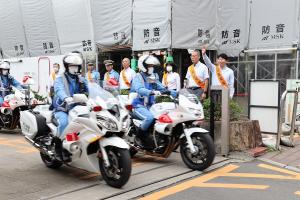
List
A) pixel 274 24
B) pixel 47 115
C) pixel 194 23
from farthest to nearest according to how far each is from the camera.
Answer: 1. pixel 194 23
2. pixel 274 24
3. pixel 47 115

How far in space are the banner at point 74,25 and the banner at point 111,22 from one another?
560mm

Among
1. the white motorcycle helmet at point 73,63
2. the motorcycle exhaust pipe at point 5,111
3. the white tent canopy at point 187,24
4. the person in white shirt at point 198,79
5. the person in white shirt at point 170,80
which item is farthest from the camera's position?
the white tent canopy at point 187,24

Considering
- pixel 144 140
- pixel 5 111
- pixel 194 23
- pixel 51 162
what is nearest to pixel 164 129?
pixel 144 140

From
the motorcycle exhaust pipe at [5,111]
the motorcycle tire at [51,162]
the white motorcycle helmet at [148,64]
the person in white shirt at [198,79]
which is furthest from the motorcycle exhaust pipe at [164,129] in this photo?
the motorcycle exhaust pipe at [5,111]

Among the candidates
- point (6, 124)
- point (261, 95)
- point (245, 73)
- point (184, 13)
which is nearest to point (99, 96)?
point (261, 95)

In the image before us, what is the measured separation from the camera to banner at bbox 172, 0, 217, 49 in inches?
550

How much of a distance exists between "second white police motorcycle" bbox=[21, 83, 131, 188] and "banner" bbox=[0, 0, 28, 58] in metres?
17.4

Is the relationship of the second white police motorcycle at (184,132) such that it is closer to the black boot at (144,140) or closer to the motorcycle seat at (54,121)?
the black boot at (144,140)

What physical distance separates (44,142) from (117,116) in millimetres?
1526

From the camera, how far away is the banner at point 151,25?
13938mm

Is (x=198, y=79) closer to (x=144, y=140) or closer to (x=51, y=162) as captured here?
(x=144, y=140)

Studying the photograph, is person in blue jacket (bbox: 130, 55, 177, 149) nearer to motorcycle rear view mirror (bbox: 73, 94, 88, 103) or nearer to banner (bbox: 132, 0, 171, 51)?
motorcycle rear view mirror (bbox: 73, 94, 88, 103)

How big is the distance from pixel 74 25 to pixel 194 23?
6616mm

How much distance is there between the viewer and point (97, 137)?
528cm
